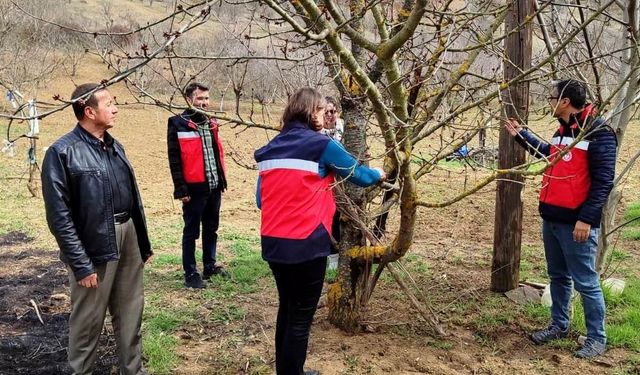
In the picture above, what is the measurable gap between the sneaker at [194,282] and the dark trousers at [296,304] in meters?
2.05

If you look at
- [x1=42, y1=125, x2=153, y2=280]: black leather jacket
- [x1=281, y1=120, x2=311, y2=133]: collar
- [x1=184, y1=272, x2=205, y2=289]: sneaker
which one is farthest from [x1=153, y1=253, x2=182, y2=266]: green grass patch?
[x1=281, y1=120, x2=311, y2=133]: collar

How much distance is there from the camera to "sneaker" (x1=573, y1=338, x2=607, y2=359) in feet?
12.5

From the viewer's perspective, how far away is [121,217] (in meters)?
3.37

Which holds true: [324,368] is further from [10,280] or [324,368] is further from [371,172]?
[10,280]

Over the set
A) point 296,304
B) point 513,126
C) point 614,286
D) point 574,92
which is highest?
point 574,92

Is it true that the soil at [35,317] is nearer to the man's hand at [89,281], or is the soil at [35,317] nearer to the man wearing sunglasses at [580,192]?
the man's hand at [89,281]

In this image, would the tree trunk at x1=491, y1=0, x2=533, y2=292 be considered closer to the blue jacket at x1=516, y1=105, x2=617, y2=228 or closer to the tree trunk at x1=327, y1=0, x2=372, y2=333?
the blue jacket at x1=516, y1=105, x2=617, y2=228

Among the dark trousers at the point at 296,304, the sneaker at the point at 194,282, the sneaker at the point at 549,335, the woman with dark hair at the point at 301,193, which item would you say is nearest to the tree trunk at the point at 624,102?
the sneaker at the point at 549,335

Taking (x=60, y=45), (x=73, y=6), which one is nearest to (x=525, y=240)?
(x=60, y=45)

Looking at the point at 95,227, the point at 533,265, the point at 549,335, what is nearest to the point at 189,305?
the point at 95,227

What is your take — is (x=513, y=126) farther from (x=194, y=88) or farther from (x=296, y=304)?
(x=194, y=88)

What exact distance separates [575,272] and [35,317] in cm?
401

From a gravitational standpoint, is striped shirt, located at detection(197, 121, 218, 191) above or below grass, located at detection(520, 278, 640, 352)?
above

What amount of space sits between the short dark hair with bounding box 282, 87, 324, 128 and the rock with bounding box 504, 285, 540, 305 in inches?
109
